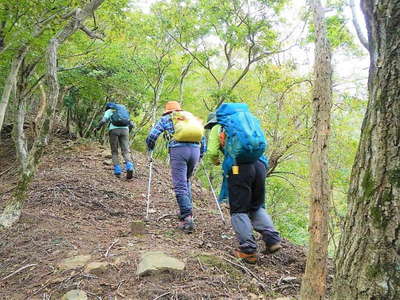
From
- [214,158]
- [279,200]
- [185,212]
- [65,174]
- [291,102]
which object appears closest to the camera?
[214,158]

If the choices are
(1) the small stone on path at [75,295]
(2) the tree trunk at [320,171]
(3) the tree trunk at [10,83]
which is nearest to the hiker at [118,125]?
(3) the tree trunk at [10,83]

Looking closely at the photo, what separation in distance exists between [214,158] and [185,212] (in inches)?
48.0

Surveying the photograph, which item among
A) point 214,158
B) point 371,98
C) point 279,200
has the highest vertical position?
point 371,98

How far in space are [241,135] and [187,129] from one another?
1.47 meters

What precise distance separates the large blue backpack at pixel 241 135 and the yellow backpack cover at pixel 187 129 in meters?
1.09

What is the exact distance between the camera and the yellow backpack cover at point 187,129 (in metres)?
5.81

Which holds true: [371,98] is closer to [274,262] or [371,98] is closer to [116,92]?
[274,262]

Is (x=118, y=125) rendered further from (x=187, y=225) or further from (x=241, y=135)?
(x=241, y=135)

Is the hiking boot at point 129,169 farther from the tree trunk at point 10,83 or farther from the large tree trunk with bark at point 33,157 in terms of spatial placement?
the large tree trunk with bark at point 33,157

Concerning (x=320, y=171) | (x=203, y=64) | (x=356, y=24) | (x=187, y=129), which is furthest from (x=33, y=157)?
(x=203, y=64)

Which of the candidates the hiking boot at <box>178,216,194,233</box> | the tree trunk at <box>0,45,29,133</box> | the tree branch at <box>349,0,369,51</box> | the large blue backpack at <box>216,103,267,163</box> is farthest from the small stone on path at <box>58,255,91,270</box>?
the tree branch at <box>349,0,369,51</box>

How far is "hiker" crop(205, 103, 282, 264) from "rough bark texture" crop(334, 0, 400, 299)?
256cm

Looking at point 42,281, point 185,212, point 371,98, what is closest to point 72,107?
point 185,212

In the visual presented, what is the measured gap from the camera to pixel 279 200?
58.6ft
